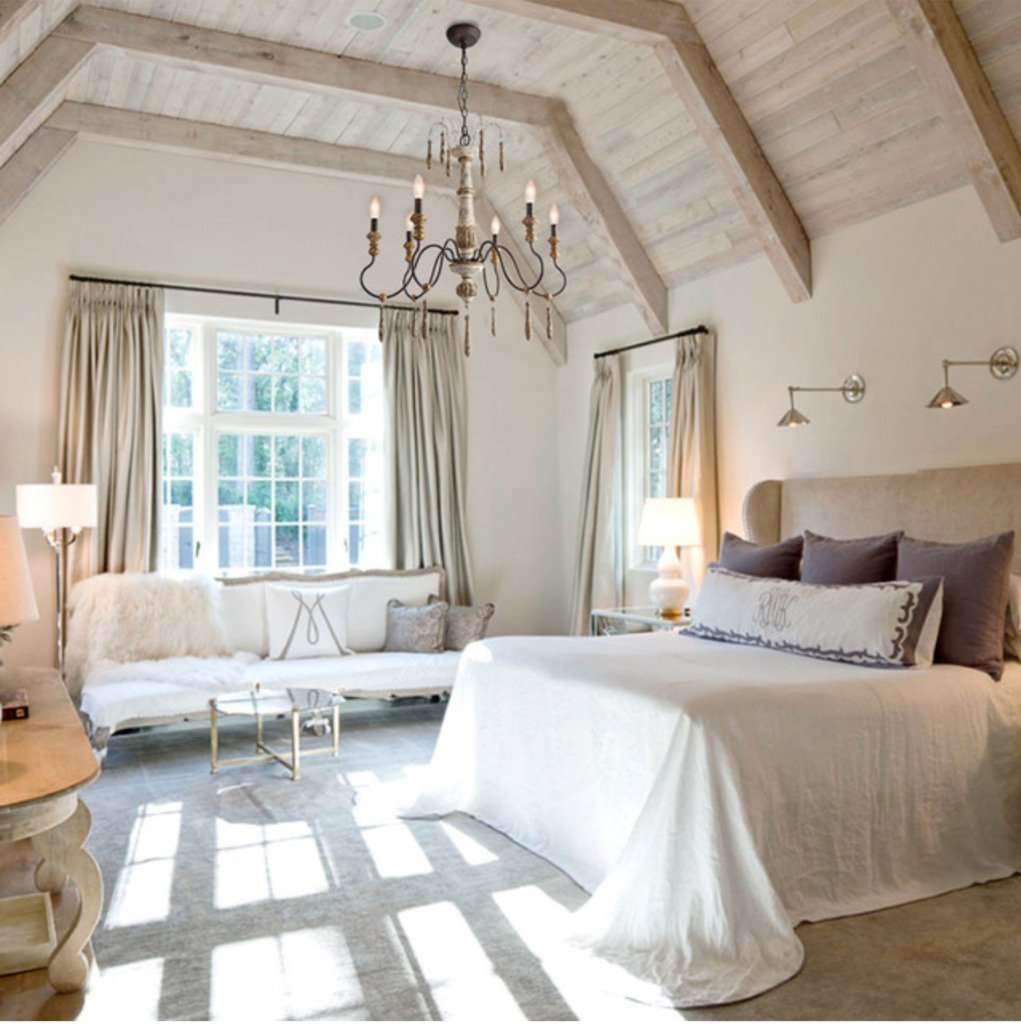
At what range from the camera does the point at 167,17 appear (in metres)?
4.31

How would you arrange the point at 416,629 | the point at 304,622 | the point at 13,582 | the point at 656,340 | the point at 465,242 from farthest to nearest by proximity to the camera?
the point at 656,340 < the point at 416,629 < the point at 304,622 < the point at 465,242 < the point at 13,582

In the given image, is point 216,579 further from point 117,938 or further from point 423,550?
point 117,938

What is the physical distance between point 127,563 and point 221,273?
5.93 ft

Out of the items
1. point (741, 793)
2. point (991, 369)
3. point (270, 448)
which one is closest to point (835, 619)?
point (741, 793)

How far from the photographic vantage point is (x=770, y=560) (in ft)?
14.1

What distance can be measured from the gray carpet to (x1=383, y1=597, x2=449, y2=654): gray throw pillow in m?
1.73

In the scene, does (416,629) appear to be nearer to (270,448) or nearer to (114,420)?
(270,448)

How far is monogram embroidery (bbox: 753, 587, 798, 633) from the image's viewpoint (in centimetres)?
363

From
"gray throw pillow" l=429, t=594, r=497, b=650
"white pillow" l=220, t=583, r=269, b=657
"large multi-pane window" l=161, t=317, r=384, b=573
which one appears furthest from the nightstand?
"white pillow" l=220, t=583, r=269, b=657

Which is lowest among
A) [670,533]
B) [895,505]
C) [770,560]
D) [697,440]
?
[770,560]

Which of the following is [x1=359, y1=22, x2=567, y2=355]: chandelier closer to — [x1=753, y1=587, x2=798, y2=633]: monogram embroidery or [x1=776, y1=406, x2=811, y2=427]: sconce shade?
[x1=776, y1=406, x2=811, y2=427]: sconce shade

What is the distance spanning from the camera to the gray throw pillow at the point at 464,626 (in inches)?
227

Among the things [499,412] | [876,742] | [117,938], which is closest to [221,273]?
[499,412]

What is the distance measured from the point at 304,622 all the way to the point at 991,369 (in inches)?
146
